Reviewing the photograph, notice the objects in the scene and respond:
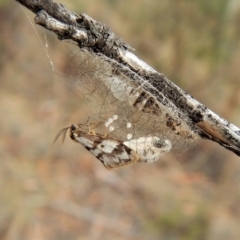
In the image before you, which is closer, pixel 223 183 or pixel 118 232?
pixel 118 232

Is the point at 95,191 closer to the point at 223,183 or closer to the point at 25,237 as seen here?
the point at 25,237

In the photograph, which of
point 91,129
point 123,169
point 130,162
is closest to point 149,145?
point 130,162

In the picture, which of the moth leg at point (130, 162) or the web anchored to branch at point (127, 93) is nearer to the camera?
the web anchored to branch at point (127, 93)

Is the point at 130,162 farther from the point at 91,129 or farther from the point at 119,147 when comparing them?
the point at 91,129

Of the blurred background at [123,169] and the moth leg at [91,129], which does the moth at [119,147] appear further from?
the blurred background at [123,169]

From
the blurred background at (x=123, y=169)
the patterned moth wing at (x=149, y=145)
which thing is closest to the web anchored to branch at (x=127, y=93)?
the patterned moth wing at (x=149, y=145)

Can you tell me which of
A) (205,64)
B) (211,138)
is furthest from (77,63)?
(205,64)
